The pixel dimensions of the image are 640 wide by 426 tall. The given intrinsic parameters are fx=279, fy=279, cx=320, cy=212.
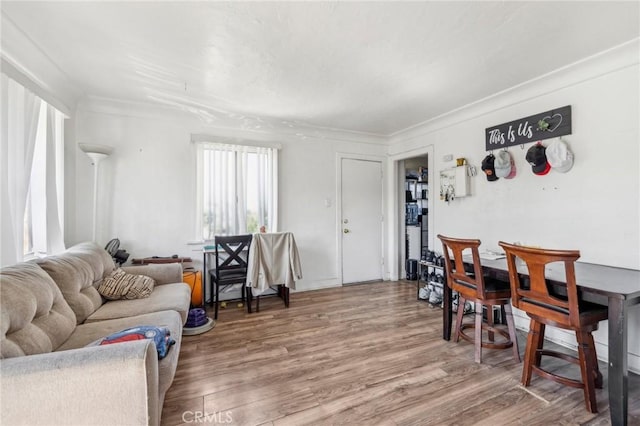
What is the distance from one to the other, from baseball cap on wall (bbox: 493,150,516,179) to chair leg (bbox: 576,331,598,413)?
1737 mm

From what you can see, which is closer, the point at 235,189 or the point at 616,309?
the point at 616,309

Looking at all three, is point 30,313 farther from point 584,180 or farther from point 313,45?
point 584,180

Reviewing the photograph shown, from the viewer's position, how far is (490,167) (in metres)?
3.14

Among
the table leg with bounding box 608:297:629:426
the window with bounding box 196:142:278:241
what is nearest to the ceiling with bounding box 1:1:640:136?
the window with bounding box 196:142:278:241

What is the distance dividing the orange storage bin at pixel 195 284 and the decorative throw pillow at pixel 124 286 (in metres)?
0.65

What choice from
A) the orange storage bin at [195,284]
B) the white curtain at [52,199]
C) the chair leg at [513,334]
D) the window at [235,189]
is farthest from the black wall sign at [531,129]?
the white curtain at [52,199]

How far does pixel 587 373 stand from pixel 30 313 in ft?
10.3

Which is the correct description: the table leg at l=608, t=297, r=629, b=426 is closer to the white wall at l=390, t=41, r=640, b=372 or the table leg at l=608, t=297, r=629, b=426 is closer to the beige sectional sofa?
the white wall at l=390, t=41, r=640, b=372

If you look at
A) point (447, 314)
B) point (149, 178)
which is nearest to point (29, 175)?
point (149, 178)

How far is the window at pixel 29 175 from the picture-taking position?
1832mm

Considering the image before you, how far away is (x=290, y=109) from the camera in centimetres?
354

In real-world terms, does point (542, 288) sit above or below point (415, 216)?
below

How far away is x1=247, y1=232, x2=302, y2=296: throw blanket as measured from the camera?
3.31 meters

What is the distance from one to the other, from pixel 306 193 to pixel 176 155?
6.04 ft
